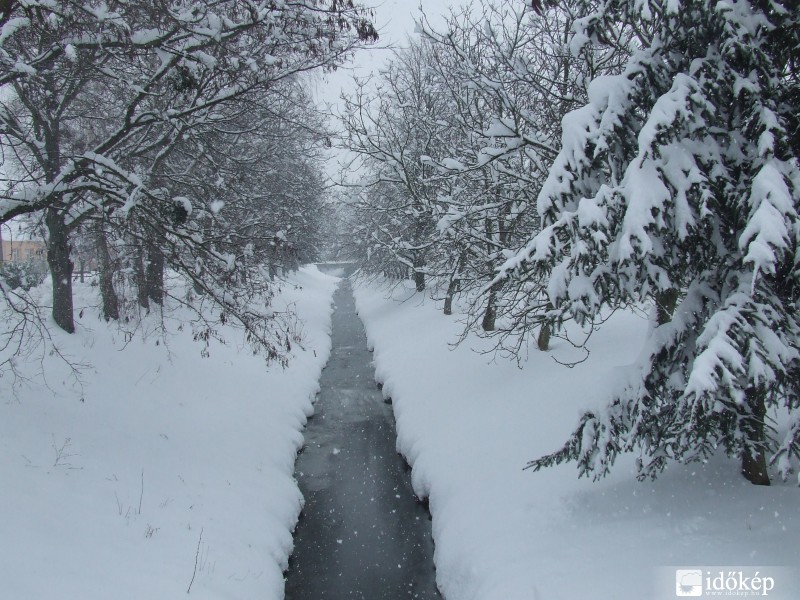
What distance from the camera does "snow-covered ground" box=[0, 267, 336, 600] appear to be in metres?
4.98

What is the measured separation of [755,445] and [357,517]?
5642mm

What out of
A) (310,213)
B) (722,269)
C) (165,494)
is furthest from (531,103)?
(310,213)

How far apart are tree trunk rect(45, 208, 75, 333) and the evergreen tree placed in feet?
26.4

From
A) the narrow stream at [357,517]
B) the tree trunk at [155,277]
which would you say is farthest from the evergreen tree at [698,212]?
the tree trunk at [155,277]

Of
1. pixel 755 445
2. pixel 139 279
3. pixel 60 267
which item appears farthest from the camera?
pixel 60 267

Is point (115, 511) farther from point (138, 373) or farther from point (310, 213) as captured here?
point (310, 213)

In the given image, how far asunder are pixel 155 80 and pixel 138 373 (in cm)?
637

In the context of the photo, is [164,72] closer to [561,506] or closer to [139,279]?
[139,279]

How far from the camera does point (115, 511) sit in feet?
19.9

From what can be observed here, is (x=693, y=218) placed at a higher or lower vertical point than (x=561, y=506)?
higher

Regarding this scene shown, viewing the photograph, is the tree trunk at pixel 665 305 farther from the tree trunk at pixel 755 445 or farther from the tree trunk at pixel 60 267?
the tree trunk at pixel 60 267

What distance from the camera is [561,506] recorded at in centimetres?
614
